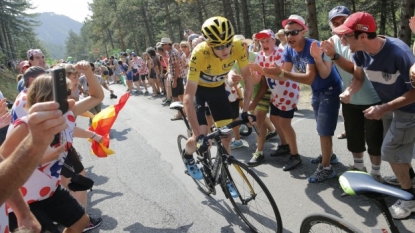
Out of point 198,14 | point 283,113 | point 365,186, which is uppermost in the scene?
point 198,14

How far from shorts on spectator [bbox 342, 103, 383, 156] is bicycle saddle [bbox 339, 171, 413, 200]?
185cm

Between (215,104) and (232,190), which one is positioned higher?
(215,104)

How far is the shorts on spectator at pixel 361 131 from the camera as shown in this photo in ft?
12.1

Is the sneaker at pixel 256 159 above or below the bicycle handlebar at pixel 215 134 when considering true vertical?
below

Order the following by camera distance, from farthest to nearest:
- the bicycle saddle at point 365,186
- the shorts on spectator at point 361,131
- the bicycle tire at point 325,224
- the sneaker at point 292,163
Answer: the sneaker at point 292,163, the shorts on spectator at point 361,131, the bicycle tire at point 325,224, the bicycle saddle at point 365,186

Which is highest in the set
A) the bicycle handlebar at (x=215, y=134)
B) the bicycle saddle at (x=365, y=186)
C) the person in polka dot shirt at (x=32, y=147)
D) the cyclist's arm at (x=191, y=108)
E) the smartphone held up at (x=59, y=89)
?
the smartphone held up at (x=59, y=89)

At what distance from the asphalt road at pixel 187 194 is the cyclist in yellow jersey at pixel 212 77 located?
1.93ft

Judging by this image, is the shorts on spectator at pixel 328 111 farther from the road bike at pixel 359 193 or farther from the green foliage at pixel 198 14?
the green foliage at pixel 198 14

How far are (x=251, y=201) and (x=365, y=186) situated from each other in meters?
1.90

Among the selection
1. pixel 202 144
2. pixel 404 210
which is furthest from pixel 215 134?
pixel 404 210

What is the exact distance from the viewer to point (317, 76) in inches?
155

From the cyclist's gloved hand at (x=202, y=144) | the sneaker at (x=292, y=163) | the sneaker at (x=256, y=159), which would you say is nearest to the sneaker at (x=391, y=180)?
the sneaker at (x=292, y=163)

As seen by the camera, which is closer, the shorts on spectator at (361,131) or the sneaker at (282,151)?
the shorts on spectator at (361,131)

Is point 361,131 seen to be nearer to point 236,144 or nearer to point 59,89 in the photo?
point 236,144
